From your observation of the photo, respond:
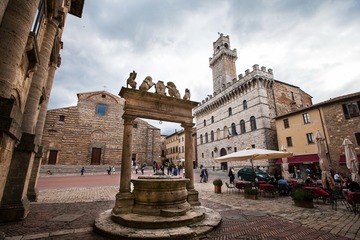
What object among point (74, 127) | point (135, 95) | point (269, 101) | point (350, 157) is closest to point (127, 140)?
point (135, 95)

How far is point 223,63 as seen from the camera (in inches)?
1439

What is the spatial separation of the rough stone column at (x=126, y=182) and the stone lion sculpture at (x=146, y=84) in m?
1.22

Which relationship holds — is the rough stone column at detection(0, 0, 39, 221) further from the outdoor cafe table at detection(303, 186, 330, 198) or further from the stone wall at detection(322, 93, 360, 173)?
the stone wall at detection(322, 93, 360, 173)

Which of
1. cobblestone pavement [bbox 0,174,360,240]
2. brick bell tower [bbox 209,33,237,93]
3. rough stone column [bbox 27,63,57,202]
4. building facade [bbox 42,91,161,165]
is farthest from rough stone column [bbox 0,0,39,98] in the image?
brick bell tower [bbox 209,33,237,93]

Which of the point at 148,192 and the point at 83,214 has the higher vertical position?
the point at 148,192

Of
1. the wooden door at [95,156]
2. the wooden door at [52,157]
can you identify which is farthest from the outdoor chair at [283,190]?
the wooden door at [52,157]

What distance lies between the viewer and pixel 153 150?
34188 mm

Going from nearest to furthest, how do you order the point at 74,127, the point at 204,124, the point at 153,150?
the point at 74,127, the point at 153,150, the point at 204,124

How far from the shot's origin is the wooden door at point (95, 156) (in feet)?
96.5

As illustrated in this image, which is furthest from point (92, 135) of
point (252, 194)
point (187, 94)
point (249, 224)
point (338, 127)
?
point (338, 127)

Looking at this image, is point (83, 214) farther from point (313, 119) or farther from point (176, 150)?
point (176, 150)

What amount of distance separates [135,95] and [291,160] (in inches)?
830

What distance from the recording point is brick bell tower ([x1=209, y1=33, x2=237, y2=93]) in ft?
119

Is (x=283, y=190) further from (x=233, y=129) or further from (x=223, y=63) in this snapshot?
(x=223, y=63)
